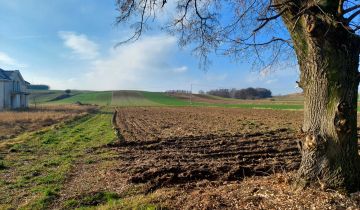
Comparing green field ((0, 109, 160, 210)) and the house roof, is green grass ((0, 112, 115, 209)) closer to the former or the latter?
green field ((0, 109, 160, 210))

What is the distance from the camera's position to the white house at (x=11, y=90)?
57.1 meters

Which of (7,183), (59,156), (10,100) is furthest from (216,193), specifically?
(10,100)

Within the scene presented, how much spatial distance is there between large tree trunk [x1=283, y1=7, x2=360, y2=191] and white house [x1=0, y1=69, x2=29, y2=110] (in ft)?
189

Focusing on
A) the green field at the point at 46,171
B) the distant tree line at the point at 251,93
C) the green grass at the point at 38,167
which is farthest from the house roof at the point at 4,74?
the distant tree line at the point at 251,93

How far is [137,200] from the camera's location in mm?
6355

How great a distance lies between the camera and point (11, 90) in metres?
60.0

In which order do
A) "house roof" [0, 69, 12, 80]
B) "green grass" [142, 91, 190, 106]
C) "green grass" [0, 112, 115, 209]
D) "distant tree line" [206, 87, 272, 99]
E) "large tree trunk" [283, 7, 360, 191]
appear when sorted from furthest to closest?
"distant tree line" [206, 87, 272, 99]
"green grass" [142, 91, 190, 106]
"house roof" [0, 69, 12, 80]
"green grass" [0, 112, 115, 209]
"large tree trunk" [283, 7, 360, 191]

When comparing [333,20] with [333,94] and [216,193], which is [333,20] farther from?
[216,193]

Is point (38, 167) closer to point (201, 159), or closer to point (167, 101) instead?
point (201, 159)

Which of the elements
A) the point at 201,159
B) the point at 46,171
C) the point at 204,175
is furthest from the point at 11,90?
the point at 204,175

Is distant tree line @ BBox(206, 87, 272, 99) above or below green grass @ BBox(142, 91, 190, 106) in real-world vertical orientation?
above

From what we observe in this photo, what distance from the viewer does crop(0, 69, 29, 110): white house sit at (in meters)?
57.1

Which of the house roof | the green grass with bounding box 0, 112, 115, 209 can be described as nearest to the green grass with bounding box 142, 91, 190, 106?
A: the house roof

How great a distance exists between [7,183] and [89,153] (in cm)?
469
